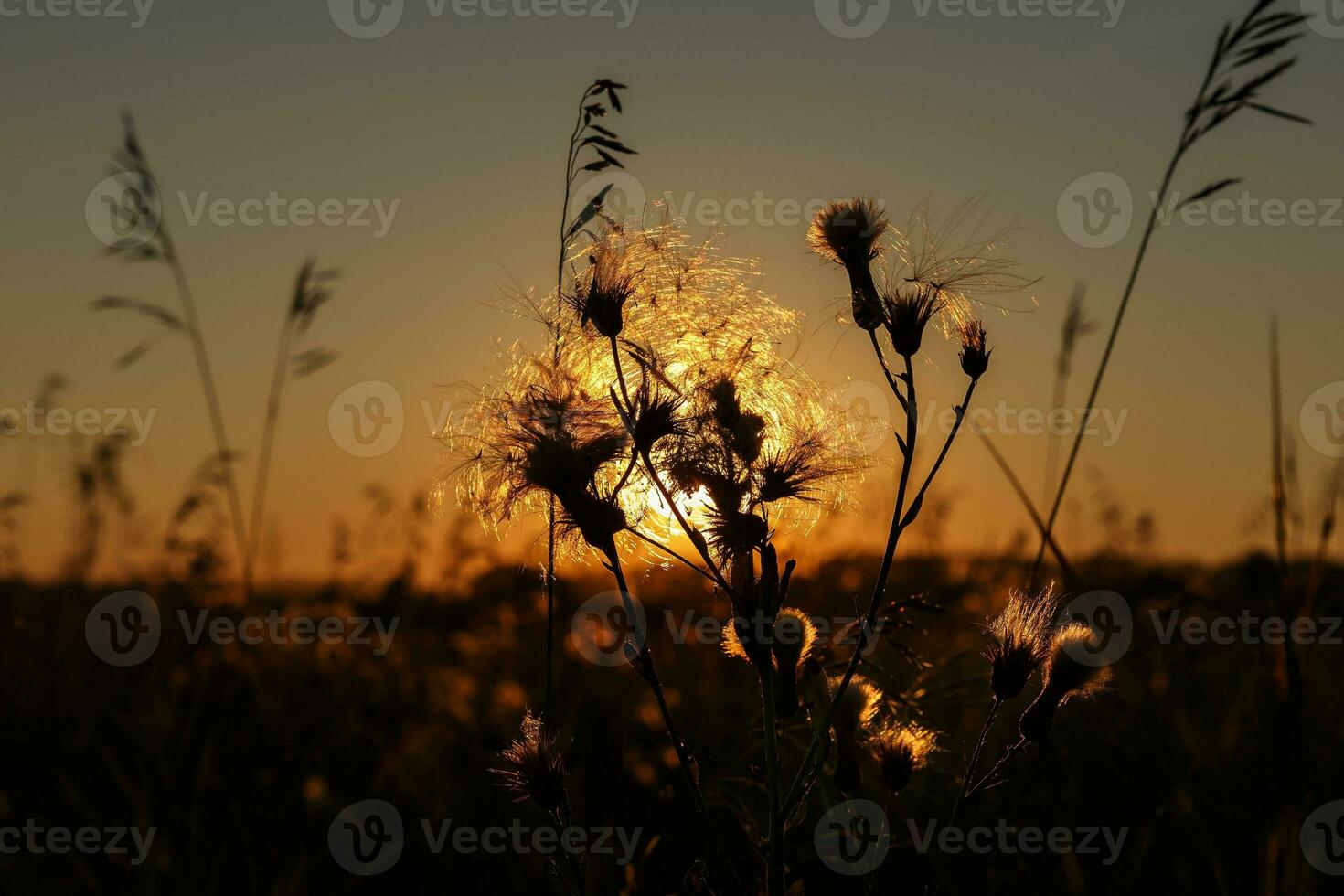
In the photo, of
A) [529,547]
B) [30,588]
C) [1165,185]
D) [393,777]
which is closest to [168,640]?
[393,777]

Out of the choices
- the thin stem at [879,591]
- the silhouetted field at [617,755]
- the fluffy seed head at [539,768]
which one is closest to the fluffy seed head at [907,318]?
the thin stem at [879,591]

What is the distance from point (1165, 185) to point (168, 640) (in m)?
4.99

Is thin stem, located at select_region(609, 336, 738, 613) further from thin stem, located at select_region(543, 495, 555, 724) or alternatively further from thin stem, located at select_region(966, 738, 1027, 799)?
thin stem, located at select_region(966, 738, 1027, 799)

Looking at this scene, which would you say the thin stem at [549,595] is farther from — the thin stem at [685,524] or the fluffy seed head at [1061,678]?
the fluffy seed head at [1061,678]

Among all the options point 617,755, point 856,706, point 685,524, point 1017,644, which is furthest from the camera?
point 617,755

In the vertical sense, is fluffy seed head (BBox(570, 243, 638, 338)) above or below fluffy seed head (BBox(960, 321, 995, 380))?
above

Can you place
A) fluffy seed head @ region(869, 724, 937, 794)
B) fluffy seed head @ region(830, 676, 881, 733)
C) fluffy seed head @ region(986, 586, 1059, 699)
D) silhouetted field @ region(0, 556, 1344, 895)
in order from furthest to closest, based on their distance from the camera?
silhouetted field @ region(0, 556, 1344, 895) < fluffy seed head @ region(830, 676, 881, 733) < fluffy seed head @ region(869, 724, 937, 794) < fluffy seed head @ region(986, 586, 1059, 699)

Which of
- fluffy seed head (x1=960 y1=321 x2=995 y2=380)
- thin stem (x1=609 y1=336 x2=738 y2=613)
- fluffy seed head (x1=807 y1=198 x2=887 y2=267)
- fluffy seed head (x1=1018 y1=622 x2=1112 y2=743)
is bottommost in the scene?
Result: fluffy seed head (x1=1018 y1=622 x2=1112 y2=743)

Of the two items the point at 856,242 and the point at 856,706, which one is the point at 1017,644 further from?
the point at 856,242

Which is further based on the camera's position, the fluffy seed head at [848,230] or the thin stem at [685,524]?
the fluffy seed head at [848,230]

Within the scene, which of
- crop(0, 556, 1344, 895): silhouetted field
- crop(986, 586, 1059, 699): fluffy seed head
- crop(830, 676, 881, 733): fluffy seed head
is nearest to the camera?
crop(986, 586, 1059, 699): fluffy seed head

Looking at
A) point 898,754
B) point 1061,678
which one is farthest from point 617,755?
point 1061,678

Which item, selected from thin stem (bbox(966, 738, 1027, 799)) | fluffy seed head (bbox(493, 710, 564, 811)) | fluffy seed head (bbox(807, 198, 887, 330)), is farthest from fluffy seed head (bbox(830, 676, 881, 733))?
fluffy seed head (bbox(807, 198, 887, 330))

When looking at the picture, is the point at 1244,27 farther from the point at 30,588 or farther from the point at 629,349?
the point at 30,588
